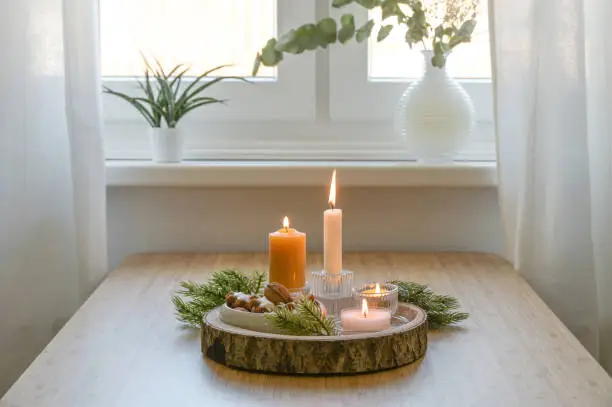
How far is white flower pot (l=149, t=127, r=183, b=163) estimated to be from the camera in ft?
5.82

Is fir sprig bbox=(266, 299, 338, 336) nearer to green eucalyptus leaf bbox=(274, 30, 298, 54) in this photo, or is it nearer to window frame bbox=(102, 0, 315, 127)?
green eucalyptus leaf bbox=(274, 30, 298, 54)

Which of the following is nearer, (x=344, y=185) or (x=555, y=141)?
(x=555, y=141)

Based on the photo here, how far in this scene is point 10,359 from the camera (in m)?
1.57

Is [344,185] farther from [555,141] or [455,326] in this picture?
[455,326]

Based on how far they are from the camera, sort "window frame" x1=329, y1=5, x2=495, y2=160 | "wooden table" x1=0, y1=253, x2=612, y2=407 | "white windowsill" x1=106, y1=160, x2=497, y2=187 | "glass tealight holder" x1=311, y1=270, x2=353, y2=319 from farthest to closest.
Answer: "window frame" x1=329, y1=5, x2=495, y2=160
"white windowsill" x1=106, y1=160, x2=497, y2=187
"glass tealight holder" x1=311, y1=270, x2=353, y2=319
"wooden table" x1=0, y1=253, x2=612, y2=407

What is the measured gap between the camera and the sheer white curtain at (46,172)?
152 cm

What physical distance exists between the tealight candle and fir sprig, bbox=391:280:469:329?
5.6 inches

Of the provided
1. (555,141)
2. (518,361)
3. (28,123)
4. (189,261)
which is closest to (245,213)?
(189,261)

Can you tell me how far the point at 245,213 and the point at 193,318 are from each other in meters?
0.59

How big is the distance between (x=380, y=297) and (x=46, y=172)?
0.70 meters

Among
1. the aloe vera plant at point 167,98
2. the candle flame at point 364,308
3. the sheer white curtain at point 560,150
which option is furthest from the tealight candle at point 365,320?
the aloe vera plant at point 167,98

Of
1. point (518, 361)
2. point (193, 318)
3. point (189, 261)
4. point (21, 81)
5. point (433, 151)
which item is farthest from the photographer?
point (433, 151)

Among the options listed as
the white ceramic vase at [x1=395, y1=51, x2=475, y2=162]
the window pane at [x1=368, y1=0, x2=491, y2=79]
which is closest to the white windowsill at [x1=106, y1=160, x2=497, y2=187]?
the white ceramic vase at [x1=395, y1=51, x2=475, y2=162]

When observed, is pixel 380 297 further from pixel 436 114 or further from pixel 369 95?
pixel 369 95
